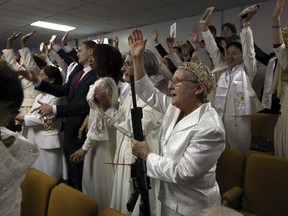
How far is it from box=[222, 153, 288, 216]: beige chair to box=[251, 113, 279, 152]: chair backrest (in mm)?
1248

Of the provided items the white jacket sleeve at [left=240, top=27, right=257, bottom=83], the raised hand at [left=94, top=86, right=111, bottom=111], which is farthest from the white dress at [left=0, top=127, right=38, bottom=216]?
the white jacket sleeve at [left=240, top=27, right=257, bottom=83]

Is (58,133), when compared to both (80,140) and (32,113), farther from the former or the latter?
(80,140)

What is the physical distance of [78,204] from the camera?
115 cm

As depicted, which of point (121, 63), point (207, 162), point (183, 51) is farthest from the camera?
point (183, 51)

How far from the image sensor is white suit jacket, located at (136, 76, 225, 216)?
1123 mm

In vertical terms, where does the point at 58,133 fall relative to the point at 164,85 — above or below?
below

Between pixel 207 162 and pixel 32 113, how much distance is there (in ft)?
6.05

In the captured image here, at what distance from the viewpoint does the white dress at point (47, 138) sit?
95.7 inches

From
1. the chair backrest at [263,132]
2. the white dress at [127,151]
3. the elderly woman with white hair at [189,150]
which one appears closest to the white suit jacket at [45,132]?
the white dress at [127,151]

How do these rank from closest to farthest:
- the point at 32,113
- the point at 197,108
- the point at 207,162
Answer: the point at 207,162
the point at 197,108
the point at 32,113

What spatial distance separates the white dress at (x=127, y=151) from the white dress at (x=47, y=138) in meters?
0.94

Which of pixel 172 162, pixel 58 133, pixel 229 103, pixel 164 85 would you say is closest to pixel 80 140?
pixel 58 133

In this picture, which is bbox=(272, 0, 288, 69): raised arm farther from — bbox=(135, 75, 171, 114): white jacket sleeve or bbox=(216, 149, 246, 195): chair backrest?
bbox=(135, 75, 171, 114): white jacket sleeve

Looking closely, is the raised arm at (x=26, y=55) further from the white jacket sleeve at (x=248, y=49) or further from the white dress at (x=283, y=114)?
the white dress at (x=283, y=114)
